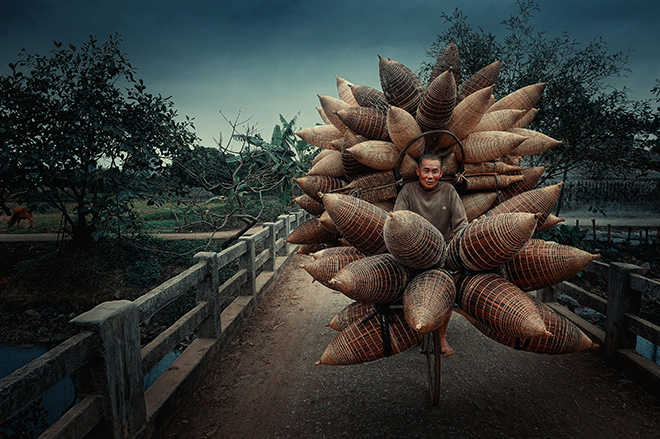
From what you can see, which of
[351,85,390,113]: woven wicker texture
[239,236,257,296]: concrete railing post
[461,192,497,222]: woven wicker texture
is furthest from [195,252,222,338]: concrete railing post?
[461,192,497,222]: woven wicker texture

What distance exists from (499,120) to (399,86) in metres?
0.79

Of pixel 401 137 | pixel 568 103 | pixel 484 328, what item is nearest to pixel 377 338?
pixel 484 328

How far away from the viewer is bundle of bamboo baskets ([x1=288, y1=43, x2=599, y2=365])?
5.61 feet

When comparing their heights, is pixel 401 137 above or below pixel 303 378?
above

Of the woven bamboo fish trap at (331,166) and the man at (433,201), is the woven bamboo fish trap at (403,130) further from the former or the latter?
the woven bamboo fish trap at (331,166)

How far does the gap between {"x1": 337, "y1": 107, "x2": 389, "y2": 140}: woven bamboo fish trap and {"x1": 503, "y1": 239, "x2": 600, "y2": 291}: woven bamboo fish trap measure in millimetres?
1320

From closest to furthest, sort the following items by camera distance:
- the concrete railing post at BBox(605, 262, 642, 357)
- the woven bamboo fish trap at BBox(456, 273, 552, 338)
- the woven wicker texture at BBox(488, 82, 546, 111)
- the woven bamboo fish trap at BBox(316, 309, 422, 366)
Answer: the woven bamboo fish trap at BBox(456, 273, 552, 338) < the woven bamboo fish trap at BBox(316, 309, 422, 366) < the woven wicker texture at BBox(488, 82, 546, 111) < the concrete railing post at BBox(605, 262, 642, 357)

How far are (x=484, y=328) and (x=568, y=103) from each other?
791 centimetres

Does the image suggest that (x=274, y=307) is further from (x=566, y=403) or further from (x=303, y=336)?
(x=566, y=403)

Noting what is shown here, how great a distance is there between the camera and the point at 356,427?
2.73 m

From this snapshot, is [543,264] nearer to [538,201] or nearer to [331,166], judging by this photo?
[538,201]

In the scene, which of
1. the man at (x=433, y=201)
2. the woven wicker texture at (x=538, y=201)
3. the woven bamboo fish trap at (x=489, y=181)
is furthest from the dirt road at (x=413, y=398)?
the woven bamboo fish trap at (x=489, y=181)

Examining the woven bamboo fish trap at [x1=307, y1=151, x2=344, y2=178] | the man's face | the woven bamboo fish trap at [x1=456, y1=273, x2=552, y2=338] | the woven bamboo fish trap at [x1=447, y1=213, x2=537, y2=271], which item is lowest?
the woven bamboo fish trap at [x1=456, y1=273, x2=552, y2=338]

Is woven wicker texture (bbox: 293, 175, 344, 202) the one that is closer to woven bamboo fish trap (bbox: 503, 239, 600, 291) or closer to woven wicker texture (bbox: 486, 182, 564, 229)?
woven wicker texture (bbox: 486, 182, 564, 229)
